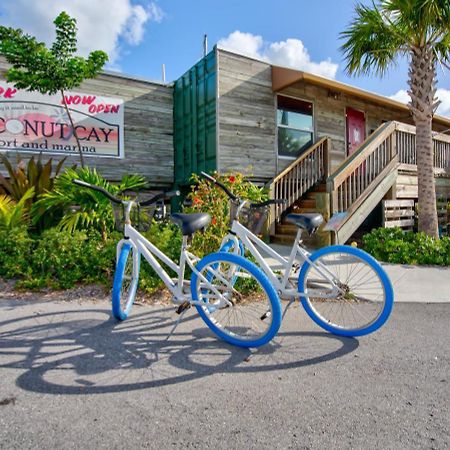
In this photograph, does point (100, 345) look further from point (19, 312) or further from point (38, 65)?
point (38, 65)

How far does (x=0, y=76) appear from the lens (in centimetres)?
743

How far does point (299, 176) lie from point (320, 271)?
20.9 feet

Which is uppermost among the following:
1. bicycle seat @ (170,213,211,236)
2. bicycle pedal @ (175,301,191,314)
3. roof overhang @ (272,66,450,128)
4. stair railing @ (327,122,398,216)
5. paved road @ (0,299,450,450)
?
roof overhang @ (272,66,450,128)

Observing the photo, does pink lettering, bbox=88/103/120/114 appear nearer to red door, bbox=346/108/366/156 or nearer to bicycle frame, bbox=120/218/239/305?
bicycle frame, bbox=120/218/239/305

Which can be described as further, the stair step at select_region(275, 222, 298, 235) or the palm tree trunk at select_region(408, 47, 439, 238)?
the stair step at select_region(275, 222, 298, 235)

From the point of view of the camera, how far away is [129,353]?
2516 mm

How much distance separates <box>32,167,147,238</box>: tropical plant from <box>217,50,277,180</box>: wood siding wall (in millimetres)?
3463

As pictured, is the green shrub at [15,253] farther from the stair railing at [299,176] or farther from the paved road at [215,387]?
the stair railing at [299,176]

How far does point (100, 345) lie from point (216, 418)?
4.15 ft

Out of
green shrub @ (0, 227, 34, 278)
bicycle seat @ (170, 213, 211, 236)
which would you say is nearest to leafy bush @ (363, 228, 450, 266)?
bicycle seat @ (170, 213, 211, 236)

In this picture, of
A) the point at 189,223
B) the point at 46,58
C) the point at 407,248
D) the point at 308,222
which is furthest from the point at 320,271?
the point at 46,58

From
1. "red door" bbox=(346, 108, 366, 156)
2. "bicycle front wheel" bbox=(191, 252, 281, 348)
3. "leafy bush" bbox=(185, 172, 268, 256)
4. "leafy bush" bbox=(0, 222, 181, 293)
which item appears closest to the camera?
"bicycle front wheel" bbox=(191, 252, 281, 348)

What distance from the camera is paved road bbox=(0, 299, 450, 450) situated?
165 centimetres

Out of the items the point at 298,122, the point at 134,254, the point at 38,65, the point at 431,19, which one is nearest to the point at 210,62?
the point at 298,122
